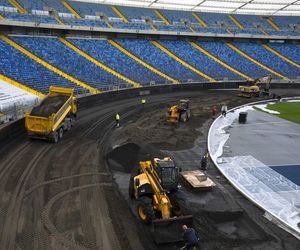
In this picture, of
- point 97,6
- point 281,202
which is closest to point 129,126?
point 281,202

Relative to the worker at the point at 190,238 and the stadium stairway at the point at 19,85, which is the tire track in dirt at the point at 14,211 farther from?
the stadium stairway at the point at 19,85

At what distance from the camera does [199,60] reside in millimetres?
55125

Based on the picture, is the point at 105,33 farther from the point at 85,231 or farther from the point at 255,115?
the point at 85,231

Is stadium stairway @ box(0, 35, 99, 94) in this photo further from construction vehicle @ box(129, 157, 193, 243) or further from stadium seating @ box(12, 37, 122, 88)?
construction vehicle @ box(129, 157, 193, 243)

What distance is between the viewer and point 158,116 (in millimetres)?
31531

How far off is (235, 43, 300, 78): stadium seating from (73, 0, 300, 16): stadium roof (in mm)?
6736

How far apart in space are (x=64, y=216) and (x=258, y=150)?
14118mm

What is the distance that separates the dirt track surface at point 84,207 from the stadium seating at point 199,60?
1300 inches

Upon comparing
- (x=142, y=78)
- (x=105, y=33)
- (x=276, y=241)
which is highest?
(x=105, y=33)

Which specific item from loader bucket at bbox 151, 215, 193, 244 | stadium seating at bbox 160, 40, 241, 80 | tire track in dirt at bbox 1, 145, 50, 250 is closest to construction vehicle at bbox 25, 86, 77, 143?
tire track in dirt at bbox 1, 145, 50, 250

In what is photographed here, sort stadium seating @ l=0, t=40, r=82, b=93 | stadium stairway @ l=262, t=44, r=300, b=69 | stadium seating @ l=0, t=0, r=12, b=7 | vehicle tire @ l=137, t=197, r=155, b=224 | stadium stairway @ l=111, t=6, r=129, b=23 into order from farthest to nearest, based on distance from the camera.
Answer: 1. stadium stairway @ l=262, t=44, r=300, b=69
2. stadium stairway @ l=111, t=6, r=129, b=23
3. stadium seating @ l=0, t=0, r=12, b=7
4. stadium seating @ l=0, t=40, r=82, b=93
5. vehicle tire @ l=137, t=197, r=155, b=224

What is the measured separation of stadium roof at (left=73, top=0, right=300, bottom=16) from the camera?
56066 mm

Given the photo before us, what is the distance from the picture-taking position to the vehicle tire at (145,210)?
12.2 meters

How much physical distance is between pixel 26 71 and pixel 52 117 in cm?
1633
